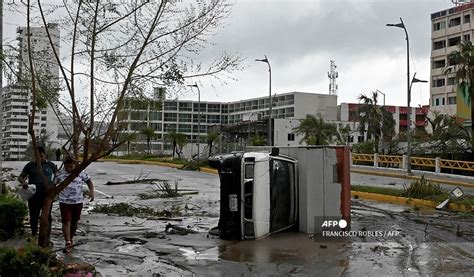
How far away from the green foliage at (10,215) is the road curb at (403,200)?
1157 cm

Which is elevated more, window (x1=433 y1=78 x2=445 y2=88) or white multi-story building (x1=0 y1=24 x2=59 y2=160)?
window (x1=433 y1=78 x2=445 y2=88)

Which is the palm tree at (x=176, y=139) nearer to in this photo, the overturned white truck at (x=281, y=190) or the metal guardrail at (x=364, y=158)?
the metal guardrail at (x=364, y=158)

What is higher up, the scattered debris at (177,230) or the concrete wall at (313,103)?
the concrete wall at (313,103)

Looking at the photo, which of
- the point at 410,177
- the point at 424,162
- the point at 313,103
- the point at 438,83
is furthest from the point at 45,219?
the point at 313,103

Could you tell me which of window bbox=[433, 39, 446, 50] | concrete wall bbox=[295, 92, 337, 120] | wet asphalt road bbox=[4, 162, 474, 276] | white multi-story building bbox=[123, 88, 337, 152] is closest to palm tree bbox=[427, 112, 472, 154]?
wet asphalt road bbox=[4, 162, 474, 276]

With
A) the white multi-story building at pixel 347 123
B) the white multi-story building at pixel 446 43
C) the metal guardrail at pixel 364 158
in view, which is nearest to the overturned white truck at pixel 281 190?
the metal guardrail at pixel 364 158

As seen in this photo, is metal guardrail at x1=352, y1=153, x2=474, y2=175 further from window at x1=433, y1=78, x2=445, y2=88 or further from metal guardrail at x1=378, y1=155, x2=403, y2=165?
window at x1=433, y1=78, x2=445, y2=88

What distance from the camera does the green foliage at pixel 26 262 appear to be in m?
5.59

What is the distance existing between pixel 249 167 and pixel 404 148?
124 feet

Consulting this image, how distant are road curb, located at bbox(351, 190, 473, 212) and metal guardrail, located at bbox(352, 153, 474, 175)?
13295 mm

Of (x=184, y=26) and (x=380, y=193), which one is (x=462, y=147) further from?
(x=184, y=26)

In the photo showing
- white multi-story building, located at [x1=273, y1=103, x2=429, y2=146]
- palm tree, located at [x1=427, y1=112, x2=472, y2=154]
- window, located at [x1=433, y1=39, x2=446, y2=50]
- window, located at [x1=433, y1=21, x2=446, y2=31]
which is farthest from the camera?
window, located at [x1=433, y1=39, x2=446, y2=50]

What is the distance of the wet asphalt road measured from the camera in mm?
7898

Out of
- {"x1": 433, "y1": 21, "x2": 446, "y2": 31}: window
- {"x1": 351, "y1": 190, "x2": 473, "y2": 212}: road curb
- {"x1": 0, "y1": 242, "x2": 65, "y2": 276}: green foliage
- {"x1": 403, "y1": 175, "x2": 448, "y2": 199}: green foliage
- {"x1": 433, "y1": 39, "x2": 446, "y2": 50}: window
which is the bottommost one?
{"x1": 351, "y1": 190, "x2": 473, "y2": 212}: road curb
